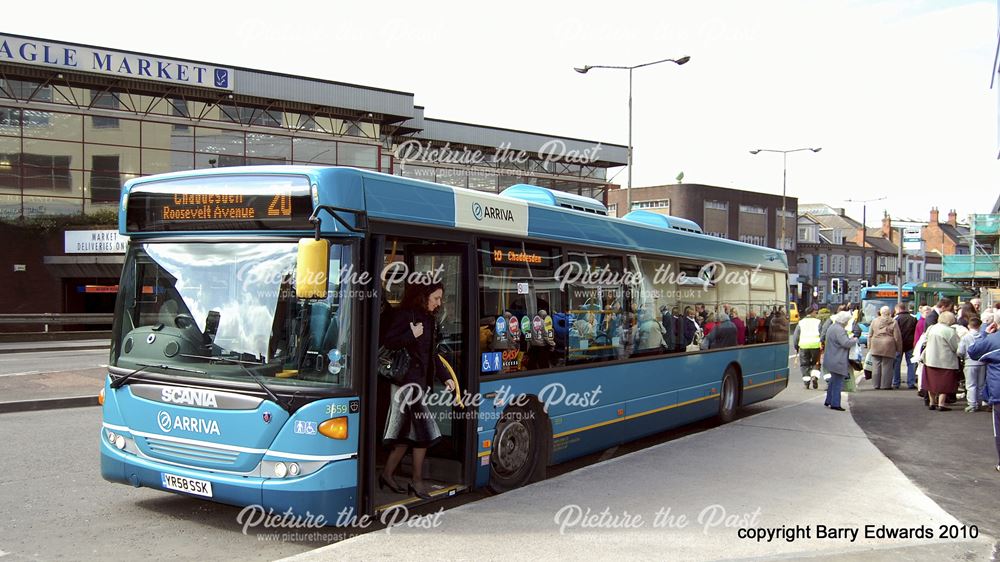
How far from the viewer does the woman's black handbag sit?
20.8 feet

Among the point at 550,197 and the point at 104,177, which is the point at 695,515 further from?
the point at 104,177

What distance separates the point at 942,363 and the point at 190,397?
1300cm

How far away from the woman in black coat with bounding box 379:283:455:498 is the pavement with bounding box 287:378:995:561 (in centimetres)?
60

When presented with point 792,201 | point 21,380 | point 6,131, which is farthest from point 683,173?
point 21,380

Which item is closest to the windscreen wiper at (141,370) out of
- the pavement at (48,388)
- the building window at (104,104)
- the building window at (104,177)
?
the pavement at (48,388)

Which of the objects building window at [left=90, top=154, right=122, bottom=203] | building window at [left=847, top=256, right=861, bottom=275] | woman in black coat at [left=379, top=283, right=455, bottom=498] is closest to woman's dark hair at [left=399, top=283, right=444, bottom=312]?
woman in black coat at [left=379, top=283, right=455, bottom=498]

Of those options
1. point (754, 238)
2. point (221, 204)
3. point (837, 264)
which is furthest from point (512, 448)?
point (837, 264)

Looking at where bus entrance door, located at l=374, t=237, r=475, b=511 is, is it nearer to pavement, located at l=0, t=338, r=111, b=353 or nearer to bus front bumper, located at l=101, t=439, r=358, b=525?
bus front bumper, located at l=101, t=439, r=358, b=525

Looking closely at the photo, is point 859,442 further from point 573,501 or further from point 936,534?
point 573,501

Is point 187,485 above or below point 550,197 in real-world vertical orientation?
below

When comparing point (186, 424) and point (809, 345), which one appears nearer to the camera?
point (186, 424)

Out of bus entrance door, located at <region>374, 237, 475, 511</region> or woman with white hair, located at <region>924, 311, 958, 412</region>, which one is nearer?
bus entrance door, located at <region>374, 237, 475, 511</region>

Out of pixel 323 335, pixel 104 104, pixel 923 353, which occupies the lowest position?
pixel 923 353

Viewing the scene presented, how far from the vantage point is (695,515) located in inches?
256
